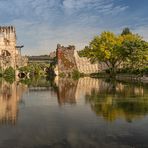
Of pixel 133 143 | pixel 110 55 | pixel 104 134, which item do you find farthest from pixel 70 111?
pixel 110 55

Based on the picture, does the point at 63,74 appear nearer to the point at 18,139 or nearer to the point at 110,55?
the point at 110,55

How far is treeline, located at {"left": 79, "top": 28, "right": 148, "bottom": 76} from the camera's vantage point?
228ft

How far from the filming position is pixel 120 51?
72000 mm

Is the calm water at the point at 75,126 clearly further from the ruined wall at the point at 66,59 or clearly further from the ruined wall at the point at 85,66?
the ruined wall at the point at 85,66

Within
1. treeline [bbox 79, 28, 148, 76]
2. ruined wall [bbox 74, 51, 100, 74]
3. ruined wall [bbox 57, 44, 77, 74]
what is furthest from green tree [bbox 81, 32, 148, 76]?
ruined wall [bbox 74, 51, 100, 74]

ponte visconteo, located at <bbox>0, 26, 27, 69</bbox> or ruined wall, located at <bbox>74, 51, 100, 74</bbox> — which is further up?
ponte visconteo, located at <bbox>0, 26, 27, 69</bbox>

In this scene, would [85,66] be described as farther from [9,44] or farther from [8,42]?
[8,42]

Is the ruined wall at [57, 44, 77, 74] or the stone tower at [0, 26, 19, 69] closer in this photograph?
the ruined wall at [57, 44, 77, 74]

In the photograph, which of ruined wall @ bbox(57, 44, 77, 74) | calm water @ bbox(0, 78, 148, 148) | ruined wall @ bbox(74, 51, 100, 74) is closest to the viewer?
calm water @ bbox(0, 78, 148, 148)

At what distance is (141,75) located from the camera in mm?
61125

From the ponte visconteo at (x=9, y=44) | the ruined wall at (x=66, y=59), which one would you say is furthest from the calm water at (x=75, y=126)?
the ponte visconteo at (x=9, y=44)

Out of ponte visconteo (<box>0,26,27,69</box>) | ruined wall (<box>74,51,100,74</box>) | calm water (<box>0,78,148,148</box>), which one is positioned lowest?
calm water (<box>0,78,148,148</box>)

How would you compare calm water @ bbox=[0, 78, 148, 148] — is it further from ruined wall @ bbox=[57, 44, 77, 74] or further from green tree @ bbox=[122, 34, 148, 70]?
ruined wall @ bbox=[57, 44, 77, 74]

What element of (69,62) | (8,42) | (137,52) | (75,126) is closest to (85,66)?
(69,62)
